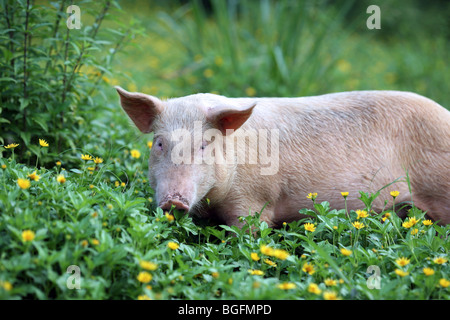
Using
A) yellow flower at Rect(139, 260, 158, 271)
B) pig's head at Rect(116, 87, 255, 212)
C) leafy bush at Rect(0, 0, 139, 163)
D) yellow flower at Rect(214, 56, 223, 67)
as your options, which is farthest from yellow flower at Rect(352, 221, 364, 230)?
yellow flower at Rect(214, 56, 223, 67)

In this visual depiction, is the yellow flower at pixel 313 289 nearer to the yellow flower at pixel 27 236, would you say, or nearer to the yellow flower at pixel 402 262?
the yellow flower at pixel 402 262

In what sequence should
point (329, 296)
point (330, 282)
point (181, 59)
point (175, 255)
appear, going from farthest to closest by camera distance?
point (181, 59)
point (175, 255)
point (330, 282)
point (329, 296)

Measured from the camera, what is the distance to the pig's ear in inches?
125

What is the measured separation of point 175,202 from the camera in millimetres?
2945

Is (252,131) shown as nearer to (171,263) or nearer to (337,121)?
(337,121)

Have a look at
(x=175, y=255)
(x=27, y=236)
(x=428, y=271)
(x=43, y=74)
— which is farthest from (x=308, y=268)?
(x=43, y=74)

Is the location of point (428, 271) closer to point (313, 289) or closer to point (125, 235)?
point (313, 289)

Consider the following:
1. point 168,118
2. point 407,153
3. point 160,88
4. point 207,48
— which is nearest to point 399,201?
point 407,153

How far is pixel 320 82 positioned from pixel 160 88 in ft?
7.93

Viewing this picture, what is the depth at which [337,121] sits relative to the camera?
3.76 m

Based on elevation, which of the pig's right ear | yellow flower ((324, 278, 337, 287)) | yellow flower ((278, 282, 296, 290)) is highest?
the pig's right ear

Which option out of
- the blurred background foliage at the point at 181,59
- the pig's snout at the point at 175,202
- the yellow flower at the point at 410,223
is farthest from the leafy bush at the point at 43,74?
the yellow flower at the point at 410,223

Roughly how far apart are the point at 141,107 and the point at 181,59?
16.6 feet

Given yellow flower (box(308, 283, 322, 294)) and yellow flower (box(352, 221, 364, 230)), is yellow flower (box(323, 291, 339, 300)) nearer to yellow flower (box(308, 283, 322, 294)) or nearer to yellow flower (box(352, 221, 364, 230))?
yellow flower (box(308, 283, 322, 294))
